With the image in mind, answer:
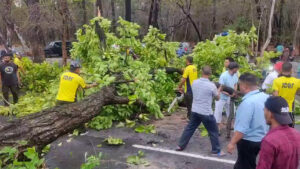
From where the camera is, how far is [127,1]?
55.9 ft

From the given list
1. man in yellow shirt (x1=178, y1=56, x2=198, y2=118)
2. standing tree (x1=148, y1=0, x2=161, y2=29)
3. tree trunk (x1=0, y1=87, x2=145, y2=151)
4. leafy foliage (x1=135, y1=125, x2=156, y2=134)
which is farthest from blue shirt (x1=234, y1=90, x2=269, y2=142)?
standing tree (x1=148, y1=0, x2=161, y2=29)

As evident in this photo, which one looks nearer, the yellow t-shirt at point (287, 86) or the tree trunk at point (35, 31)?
the yellow t-shirt at point (287, 86)

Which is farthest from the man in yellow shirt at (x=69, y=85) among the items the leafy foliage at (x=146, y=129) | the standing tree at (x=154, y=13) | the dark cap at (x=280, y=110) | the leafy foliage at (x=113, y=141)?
the standing tree at (x=154, y=13)

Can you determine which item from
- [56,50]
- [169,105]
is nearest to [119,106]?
[169,105]

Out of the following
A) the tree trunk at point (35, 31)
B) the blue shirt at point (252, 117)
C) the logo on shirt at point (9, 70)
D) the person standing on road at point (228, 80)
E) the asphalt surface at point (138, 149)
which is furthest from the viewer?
the tree trunk at point (35, 31)

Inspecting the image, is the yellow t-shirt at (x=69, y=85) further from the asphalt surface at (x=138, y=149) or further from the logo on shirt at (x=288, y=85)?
the logo on shirt at (x=288, y=85)

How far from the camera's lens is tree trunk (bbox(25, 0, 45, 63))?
45.2 feet

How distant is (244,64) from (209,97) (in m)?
4.25

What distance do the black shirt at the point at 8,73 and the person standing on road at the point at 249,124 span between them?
24.1 ft

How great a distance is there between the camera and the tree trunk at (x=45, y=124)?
3738 millimetres

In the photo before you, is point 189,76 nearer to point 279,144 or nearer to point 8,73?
point 279,144

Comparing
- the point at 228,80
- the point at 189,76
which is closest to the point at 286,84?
the point at 228,80

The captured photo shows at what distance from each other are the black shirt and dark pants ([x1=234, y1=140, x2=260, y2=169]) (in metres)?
7.40

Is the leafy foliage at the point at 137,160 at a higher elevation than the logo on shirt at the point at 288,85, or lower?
lower
